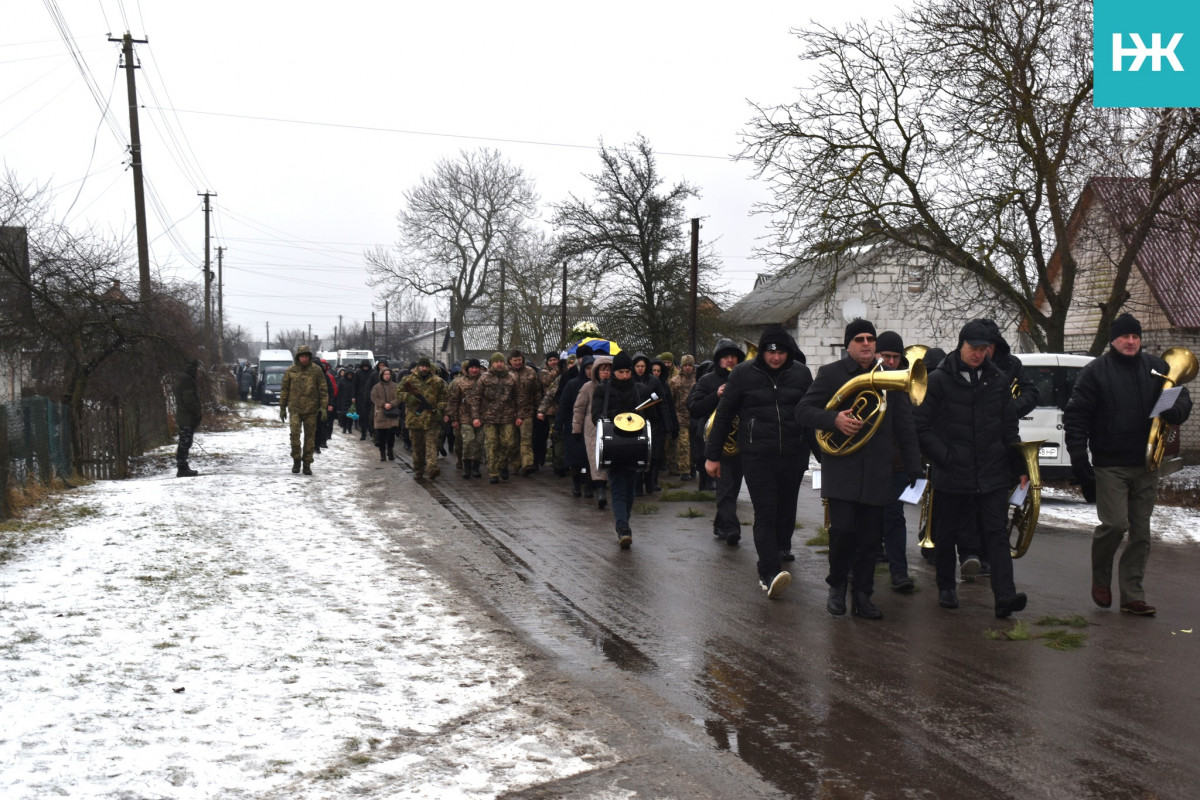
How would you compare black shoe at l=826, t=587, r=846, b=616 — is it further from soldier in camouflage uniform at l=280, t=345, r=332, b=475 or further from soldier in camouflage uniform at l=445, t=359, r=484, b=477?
soldier in camouflage uniform at l=280, t=345, r=332, b=475

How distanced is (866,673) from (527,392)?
12.2m

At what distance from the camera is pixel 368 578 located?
905 centimetres

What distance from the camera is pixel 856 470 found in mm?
7602

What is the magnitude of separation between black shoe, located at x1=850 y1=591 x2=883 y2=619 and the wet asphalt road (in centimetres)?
10

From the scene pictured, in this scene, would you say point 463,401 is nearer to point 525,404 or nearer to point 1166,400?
point 525,404

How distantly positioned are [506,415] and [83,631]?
10749mm

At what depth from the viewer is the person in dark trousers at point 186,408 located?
18.1 m

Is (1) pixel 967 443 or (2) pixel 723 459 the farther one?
(2) pixel 723 459

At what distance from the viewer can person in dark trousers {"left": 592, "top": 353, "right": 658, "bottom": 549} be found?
35.6ft

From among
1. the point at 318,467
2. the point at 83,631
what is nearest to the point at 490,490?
the point at 318,467

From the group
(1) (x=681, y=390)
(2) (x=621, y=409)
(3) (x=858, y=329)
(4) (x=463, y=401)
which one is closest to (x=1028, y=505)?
(3) (x=858, y=329)

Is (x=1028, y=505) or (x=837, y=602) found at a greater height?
(x=1028, y=505)

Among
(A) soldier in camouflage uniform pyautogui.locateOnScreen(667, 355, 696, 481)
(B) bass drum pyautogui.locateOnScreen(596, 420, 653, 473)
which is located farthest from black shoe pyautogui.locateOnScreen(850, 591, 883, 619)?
(A) soldier in camouflage uniform pyautogui.locateOnScreen(667, 355, 696, 481)

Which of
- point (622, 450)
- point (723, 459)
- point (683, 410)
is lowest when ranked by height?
point (723, 459)
